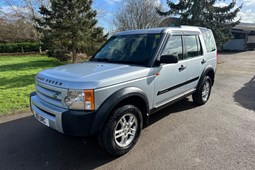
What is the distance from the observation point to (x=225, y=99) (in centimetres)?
581

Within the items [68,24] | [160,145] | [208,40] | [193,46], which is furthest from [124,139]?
[68,24]

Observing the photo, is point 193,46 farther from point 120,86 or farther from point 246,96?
point 246,96

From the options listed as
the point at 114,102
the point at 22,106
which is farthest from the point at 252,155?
the point at 22,106

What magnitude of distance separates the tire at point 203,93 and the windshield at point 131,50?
6.76ft

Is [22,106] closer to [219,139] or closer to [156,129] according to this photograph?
[156,129]

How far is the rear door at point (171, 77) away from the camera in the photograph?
352 cm

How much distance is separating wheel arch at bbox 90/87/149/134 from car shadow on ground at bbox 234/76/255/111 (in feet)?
11.7

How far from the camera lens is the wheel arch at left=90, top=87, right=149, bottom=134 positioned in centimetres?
258

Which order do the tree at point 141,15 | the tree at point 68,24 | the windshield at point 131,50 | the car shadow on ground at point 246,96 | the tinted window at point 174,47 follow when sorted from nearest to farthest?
the windshield at point 131,50 → the tinted window at point 174,47 → the car shadow on ground at point 246,96 → the tree at point 68,24 → the tree at point 141,15

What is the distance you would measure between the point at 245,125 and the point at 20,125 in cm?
477

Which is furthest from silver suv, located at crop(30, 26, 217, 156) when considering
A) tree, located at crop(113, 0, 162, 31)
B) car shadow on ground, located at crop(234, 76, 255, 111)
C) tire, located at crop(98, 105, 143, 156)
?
tree, located at crop(113, 0, 162, 31)

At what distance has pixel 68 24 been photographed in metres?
12.2

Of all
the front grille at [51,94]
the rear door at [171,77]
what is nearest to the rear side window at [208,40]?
the rear door at [171,77]

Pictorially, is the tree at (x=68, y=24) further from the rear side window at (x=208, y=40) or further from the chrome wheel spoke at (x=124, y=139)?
the chrome wheel spoke at (x=124, y=139)
